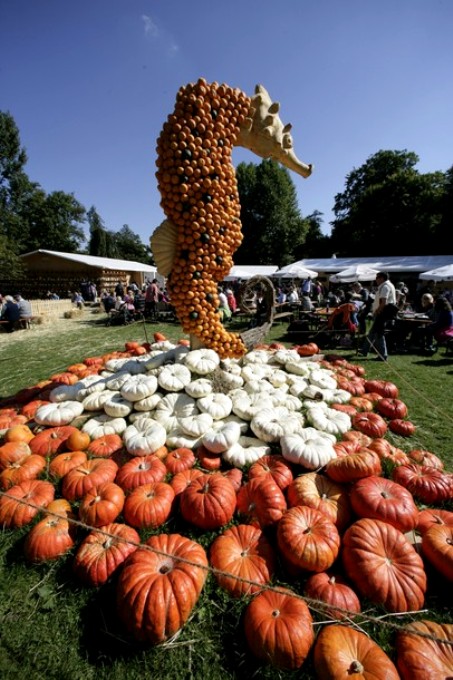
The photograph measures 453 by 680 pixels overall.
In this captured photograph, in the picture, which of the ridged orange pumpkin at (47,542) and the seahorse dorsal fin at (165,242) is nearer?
the ridged orange pumpkin at (47,542)

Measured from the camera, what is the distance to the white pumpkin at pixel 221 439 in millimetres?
3377

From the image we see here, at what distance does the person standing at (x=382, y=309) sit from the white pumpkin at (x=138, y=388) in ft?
18.0

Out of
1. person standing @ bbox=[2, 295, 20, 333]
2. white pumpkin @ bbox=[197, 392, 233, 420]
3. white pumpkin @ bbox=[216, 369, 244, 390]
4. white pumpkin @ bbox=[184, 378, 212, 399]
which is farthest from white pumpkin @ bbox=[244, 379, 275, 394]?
person standing @ bbox=[2, 295, 20, 333]

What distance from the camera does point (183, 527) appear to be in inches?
107

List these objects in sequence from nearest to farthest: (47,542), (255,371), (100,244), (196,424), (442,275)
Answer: (47,542), (196,424), (255,371), (442,275), (100,244)

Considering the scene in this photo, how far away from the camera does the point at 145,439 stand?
3484mm

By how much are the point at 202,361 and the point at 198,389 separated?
0.49 metres

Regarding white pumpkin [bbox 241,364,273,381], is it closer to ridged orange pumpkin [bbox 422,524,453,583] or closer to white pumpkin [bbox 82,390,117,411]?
white pumpkin [bbox 82,390,117,411]

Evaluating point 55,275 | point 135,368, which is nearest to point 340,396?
point 135,368

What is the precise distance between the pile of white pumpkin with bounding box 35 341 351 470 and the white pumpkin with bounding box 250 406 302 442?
0.04ft

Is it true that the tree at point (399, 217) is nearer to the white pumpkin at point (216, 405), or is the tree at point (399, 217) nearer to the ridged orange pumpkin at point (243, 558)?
the white pumpkin at point (216, 405)

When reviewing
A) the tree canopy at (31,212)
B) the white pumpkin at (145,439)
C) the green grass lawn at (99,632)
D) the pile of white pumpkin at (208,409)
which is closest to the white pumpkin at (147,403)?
the pile of white pumpkin at (208,409)

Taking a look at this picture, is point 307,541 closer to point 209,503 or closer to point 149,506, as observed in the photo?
point 209,503

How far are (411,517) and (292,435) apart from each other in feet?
4.27
